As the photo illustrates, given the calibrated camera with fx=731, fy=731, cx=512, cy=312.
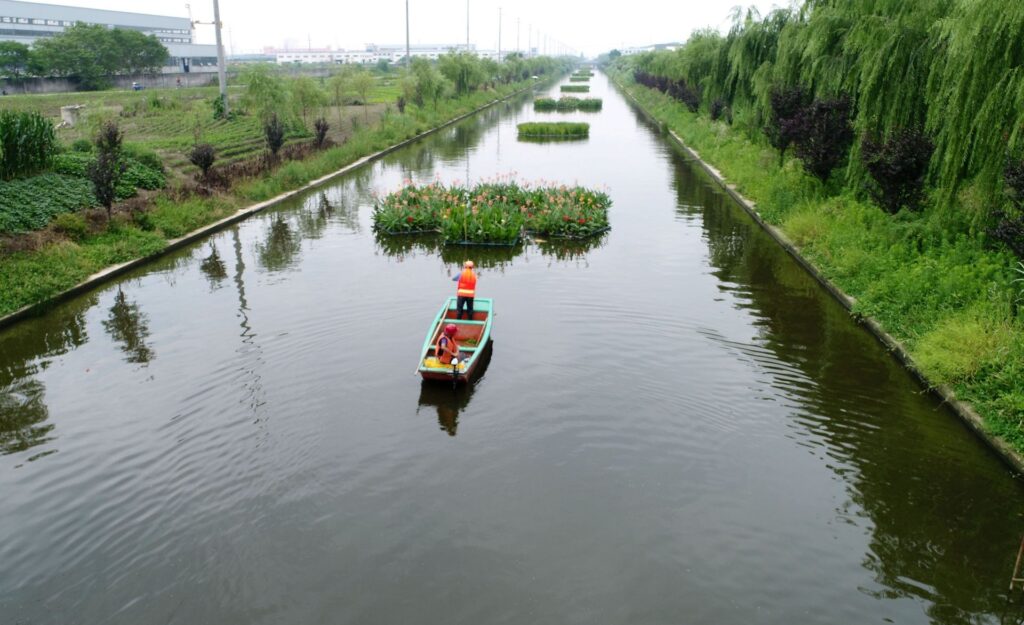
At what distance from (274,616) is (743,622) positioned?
14.0 ft

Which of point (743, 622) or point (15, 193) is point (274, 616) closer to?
point (743, 622)

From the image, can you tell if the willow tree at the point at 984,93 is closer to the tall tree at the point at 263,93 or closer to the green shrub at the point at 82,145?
the green shrub at the point at 82,145

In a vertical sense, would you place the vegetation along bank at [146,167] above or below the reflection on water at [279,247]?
above

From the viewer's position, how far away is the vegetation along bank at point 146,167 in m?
16.7

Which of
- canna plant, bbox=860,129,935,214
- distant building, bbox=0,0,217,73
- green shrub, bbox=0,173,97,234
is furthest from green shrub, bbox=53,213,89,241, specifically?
distant building, bbox=0,0,217,73

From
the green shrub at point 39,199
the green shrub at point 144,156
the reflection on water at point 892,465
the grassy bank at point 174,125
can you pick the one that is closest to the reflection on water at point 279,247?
the green shrub at point 39,199

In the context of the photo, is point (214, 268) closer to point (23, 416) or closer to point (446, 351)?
point (23, 416)

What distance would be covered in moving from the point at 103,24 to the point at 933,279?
4276 inches

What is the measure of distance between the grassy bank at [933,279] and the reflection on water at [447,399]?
271 inches

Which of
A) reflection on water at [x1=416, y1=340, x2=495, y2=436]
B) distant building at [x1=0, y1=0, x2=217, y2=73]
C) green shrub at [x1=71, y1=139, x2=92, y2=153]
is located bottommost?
reflection on water at [x1=416, y1=340, x2=495, y2=436]

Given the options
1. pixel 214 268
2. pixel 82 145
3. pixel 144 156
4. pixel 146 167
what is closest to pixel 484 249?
pixel 214 268

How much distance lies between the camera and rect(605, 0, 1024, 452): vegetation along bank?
435 inches

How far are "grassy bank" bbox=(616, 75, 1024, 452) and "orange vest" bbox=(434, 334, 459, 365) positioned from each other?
7.07 meters

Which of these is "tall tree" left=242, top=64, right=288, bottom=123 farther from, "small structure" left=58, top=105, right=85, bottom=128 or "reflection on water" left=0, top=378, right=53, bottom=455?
"reflection on water" left=0, top=378, right=53, bottom=455
